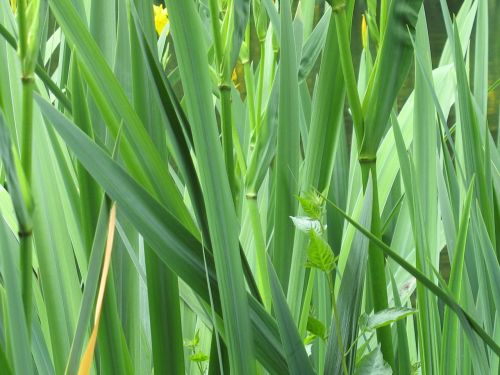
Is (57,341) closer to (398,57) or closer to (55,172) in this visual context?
(55,172)

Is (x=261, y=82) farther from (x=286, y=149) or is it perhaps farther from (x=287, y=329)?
(x=287, y=329)

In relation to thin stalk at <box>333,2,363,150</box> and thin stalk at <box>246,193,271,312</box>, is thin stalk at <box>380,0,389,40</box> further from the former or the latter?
thin stalk at <box>246,193,271,312</box>

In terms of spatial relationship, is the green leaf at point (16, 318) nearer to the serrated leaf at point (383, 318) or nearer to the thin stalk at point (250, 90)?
the serrated leaf at point (383, 318)

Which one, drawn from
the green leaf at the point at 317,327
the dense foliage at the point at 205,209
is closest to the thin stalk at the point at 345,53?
the dense foliage at the point at 205,209

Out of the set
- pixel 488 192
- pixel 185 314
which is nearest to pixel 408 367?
pixel 488 192

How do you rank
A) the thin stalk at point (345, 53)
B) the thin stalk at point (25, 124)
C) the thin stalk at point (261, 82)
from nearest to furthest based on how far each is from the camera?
the thin stalk at point (25, 124), the thin stalk at point (345, 53), the thin stalk at point (261, 82)
